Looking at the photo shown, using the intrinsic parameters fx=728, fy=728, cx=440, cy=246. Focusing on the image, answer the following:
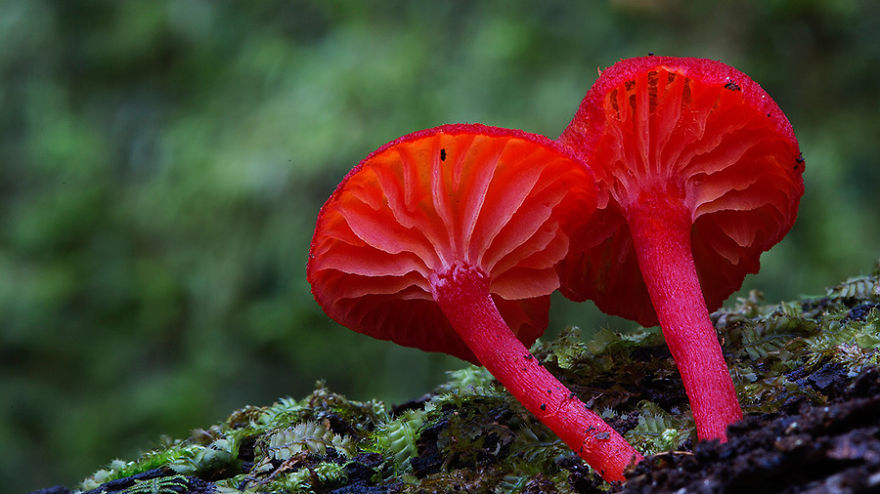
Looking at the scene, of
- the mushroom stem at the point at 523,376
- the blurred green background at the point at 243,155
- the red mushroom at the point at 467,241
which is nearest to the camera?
the mushroom stem at the point at 523,376

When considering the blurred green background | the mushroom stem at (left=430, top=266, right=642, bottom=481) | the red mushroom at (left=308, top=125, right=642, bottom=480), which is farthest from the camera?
the blurred green background

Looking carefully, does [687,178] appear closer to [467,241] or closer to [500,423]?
[467,241]

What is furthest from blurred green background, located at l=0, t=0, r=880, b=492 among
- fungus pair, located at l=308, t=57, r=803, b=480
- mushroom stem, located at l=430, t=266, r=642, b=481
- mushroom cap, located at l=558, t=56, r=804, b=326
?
mushroom stem, located at l=430, t=266, r=642, b=481

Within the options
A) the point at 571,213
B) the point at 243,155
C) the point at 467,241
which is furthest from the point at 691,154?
the point at 243,155

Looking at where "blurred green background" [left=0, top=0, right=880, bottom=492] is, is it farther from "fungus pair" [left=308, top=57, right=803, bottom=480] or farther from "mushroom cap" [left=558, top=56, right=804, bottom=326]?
"fungus pair" [left=308, top=57, right=803, bottom=480]

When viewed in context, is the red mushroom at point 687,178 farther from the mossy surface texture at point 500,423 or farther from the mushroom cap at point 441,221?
the mossy surface texture at point 500,423

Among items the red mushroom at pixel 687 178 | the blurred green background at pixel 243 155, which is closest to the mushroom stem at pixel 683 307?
the red mushroom at pixel 687 178
